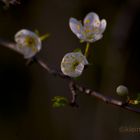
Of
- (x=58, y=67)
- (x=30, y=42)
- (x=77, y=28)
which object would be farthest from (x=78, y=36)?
(x=58, y=67)

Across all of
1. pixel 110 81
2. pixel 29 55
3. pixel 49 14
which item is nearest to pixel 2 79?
pixel 49 14

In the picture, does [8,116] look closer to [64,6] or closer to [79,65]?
[64,6]

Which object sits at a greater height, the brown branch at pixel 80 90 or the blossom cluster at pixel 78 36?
the blossom cluster at pixel 78 36

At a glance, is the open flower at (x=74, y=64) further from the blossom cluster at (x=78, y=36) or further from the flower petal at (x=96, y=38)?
A: the flower petal at (x=96, y=38)

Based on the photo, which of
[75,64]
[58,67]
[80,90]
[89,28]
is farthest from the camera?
[58,67]

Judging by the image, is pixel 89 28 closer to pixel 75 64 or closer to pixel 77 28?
pixel 77 28

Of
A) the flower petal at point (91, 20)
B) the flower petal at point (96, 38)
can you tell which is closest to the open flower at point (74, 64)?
the flower petal at point (96, 38)
